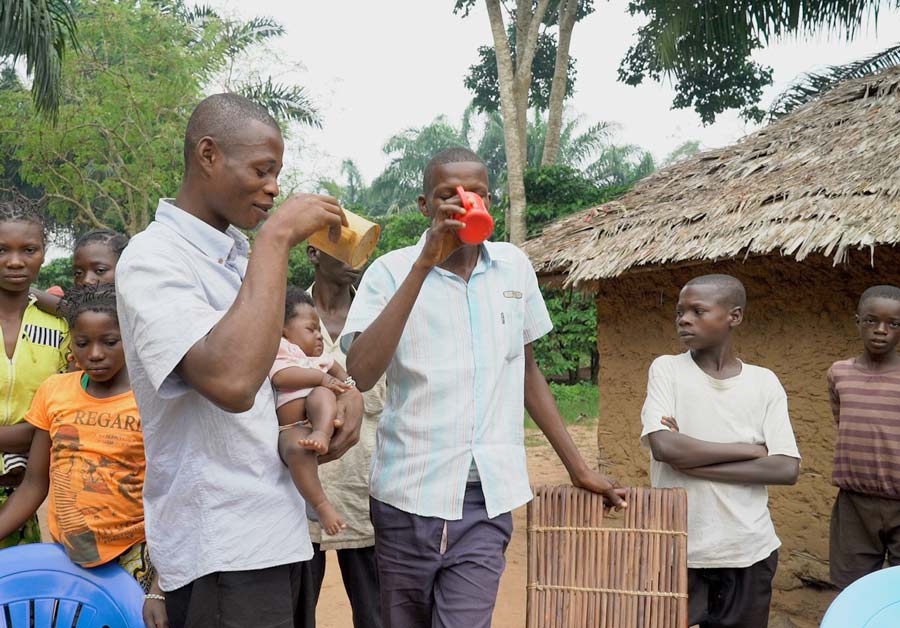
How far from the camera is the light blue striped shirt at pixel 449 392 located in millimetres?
2352

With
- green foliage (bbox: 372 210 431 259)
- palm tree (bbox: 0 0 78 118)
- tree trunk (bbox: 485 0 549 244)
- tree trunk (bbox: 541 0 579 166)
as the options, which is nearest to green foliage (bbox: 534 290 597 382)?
tree trunk (bbox: 485 0 549 244)

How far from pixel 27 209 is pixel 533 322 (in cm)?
168

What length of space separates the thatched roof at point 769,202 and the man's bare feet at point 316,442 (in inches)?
138

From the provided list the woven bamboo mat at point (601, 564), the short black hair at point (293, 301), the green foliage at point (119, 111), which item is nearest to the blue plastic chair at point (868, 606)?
the woven bamboo mat at point (601, 564)

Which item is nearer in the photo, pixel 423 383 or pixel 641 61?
pixel 423 383

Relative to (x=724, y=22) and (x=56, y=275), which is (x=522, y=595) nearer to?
(x=724, y=22)

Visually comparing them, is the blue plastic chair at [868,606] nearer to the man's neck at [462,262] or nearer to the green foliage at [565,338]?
the man's neck at [462,262]

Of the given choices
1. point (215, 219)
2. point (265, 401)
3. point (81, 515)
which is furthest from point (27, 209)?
point (265, 401)

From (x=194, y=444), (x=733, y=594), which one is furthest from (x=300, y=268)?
(x=194, y=444)

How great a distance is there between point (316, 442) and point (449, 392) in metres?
0.68

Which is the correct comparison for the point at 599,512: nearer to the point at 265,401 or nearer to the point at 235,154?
the point at 265,401

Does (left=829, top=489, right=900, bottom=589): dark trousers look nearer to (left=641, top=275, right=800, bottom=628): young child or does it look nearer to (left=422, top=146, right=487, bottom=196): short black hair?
(left=641, top=275, right=800, bottom=628): young child

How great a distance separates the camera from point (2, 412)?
8.41 feet

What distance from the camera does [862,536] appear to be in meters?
3.73
